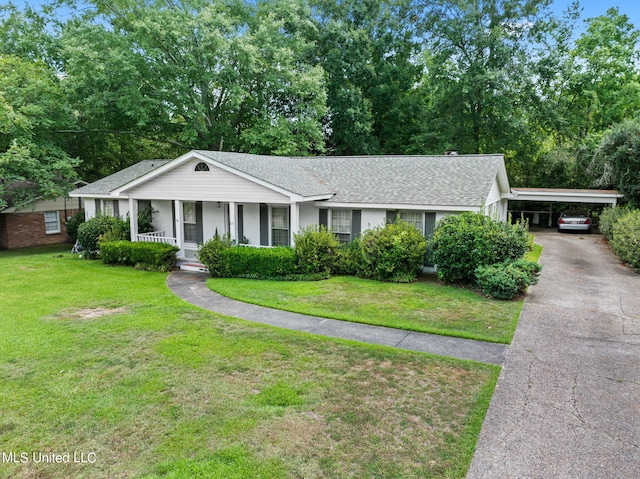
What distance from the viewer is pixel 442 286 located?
13.3 m

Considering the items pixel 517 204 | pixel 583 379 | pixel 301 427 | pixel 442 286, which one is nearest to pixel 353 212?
pixel 442 286

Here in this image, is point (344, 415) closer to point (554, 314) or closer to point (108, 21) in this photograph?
point (554, 314)

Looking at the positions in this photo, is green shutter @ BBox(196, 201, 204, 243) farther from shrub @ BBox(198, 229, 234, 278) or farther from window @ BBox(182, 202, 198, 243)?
shrub @ BBox(198, 229, 234, 278)

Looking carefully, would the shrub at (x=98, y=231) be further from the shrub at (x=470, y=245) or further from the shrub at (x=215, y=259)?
the shrub at (x=470, y=245)

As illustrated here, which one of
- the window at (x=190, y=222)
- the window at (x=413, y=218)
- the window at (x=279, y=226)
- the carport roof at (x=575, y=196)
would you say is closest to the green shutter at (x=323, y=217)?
the window at (x=279, y=226)

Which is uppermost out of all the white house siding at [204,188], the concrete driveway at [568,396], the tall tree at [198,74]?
the tall tree at [198,74]

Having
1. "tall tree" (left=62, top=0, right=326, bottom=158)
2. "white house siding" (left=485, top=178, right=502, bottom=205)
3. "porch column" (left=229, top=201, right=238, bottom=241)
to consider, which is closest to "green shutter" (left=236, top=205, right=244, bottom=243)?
"porch column" (left=229, top=201, right=238, bottom=241)

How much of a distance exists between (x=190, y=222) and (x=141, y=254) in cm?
269

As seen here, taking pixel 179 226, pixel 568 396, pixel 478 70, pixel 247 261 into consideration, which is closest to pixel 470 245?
pixel 568 396

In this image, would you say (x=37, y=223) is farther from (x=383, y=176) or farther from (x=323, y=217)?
(x=383, y=176)

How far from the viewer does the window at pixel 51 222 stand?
25.8m

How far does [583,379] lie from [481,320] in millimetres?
3107

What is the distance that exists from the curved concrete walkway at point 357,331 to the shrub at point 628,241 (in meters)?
10.2

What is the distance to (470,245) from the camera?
1278 cm
